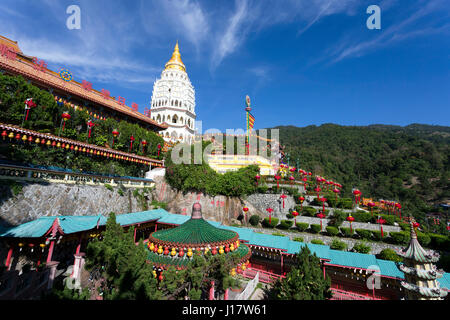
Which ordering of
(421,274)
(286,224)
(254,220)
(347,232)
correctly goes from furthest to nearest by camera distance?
(254,220) → (286,224) → (347,232) → (421,274)

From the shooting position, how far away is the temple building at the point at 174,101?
4219 centimetres

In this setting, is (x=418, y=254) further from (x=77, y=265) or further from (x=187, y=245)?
(x=77, y=265)

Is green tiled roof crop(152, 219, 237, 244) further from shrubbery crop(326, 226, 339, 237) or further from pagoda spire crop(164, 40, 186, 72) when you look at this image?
pagoda spire crop(164, 40, 186, 72)

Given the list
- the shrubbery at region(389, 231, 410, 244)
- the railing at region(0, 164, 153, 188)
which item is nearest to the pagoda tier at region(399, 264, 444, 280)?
the shrubbery at region(389, 231, 410, 244)

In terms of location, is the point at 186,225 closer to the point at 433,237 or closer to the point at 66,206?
the point at 66,206

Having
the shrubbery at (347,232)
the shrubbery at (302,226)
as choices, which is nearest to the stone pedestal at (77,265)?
the shrubbery at (302,226)

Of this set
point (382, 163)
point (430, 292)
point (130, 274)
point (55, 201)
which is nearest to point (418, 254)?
point (430, 292)

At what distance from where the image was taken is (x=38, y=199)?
41.5 ft

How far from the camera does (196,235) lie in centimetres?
748

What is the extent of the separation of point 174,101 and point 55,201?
109ft

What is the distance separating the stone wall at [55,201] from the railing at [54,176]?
38 centimetres

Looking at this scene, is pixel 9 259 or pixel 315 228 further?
pixel 315 228
